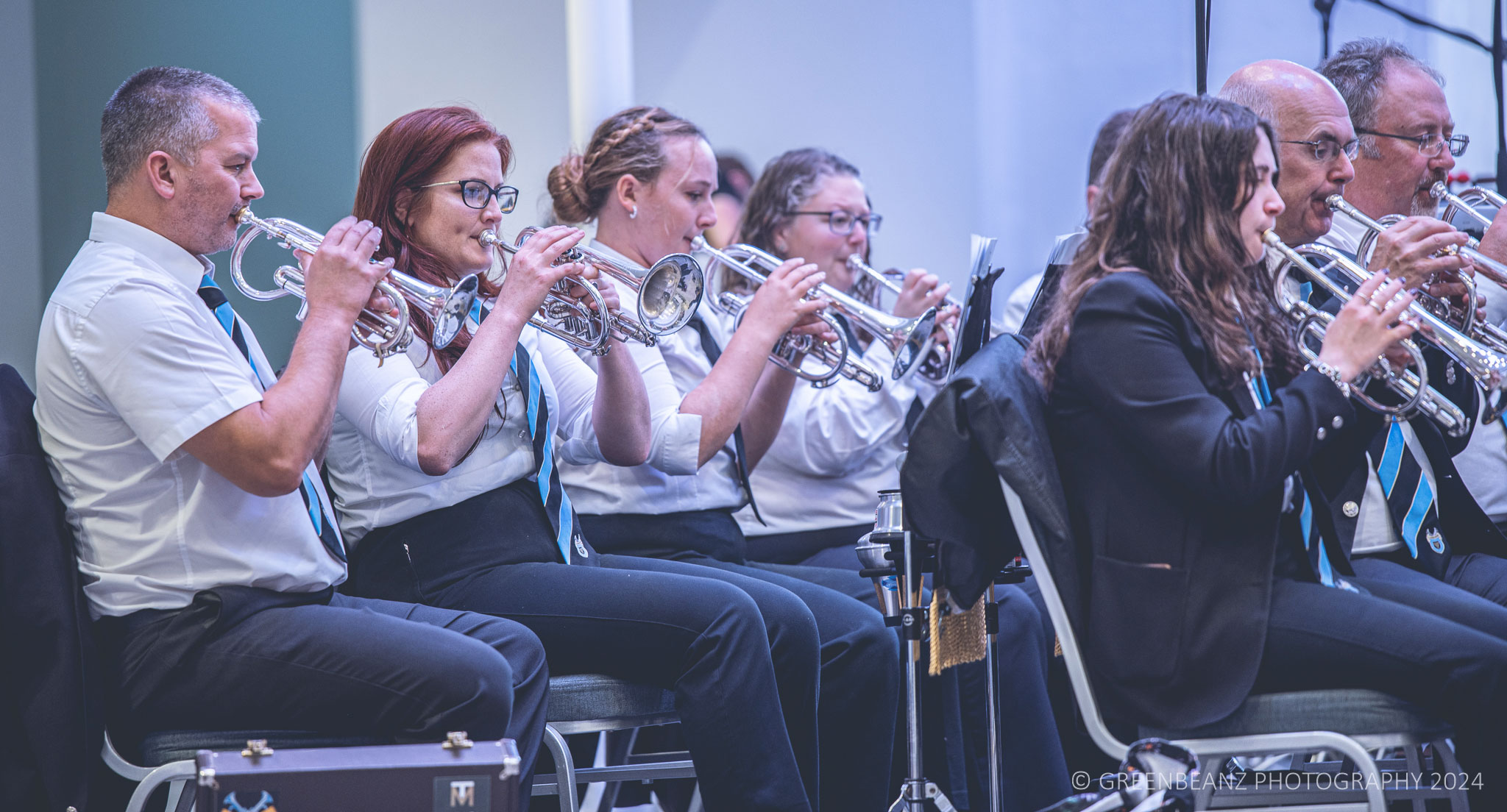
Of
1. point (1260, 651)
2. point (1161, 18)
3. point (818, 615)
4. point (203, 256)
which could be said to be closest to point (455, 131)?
point (203, 256)

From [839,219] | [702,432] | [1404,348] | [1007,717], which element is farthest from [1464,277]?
[839,219]

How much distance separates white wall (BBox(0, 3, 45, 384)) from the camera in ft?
9.86

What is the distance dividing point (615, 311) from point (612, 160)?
0.50 m

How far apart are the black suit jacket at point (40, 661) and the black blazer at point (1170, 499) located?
4.16 feet

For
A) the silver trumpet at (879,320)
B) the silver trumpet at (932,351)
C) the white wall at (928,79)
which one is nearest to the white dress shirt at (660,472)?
the silver trumpet at (879,320)

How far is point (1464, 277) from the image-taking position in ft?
7.80

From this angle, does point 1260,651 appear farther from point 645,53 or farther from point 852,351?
point 645,53

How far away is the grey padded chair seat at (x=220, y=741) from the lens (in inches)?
70.7

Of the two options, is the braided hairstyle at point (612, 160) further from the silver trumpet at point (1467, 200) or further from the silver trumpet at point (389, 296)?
the silver trumpet at point (1467, 200)

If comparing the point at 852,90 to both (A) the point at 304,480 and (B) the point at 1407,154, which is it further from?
(A) the point at 304,480

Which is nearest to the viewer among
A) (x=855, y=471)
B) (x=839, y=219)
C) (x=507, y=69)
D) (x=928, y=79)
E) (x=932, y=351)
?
(x=855, y=471)

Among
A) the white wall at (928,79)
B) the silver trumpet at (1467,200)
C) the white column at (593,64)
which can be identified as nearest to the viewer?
the silver trumpet at (1467,200)

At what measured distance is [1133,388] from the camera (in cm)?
171

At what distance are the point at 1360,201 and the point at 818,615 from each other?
147cm
